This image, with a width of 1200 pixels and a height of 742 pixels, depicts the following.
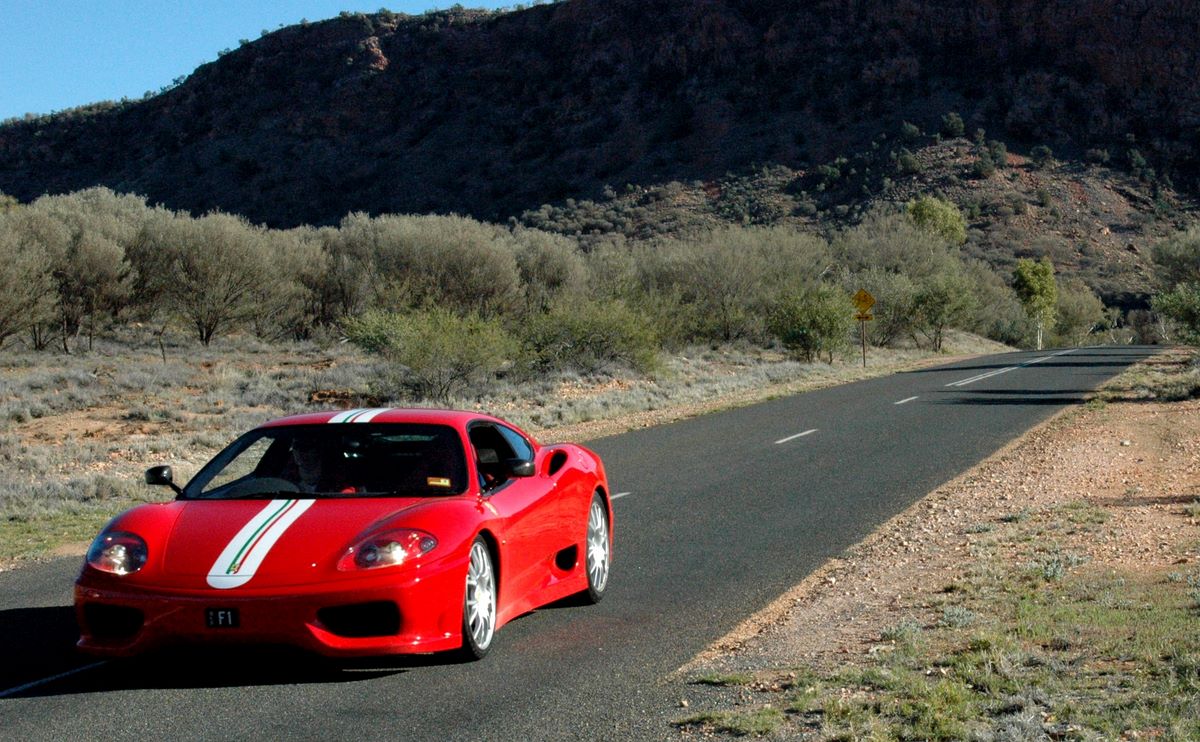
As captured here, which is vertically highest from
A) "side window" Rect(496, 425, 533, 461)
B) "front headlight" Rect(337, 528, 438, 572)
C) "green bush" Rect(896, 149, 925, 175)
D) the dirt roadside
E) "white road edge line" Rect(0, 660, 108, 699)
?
"green bush" Rect(896, 149, 925, 175)

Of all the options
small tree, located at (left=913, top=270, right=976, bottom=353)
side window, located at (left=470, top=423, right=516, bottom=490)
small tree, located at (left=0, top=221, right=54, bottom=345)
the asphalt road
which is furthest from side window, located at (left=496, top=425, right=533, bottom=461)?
small tree, located at (left=913, top=270, right=976, bottom=353)

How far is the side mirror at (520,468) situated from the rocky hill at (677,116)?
77092mm

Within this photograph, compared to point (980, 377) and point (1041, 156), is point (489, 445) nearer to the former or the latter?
point (980, 377)

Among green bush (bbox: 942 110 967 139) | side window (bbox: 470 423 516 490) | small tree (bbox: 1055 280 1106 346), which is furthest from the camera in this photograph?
green bush (bbox: 942 110 967 139)

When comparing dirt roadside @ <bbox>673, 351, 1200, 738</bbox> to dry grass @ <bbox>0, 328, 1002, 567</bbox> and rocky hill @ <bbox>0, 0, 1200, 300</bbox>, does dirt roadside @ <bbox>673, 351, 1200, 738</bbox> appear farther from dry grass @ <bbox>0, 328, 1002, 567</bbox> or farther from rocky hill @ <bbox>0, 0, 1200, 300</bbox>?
rocky hill @ <bbox>0, 0, 1200, 300</bbox>

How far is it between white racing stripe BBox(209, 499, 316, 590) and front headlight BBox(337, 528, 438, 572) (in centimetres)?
Answer: 40

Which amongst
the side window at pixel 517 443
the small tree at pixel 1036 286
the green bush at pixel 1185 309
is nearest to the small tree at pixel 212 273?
the green bush at pixel 1185 309

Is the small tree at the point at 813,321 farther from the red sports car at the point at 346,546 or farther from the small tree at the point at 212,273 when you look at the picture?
the red sports car at the point at 346,546

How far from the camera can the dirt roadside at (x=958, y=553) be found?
6.34 metres

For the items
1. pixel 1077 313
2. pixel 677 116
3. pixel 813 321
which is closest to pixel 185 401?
pixel 813 321

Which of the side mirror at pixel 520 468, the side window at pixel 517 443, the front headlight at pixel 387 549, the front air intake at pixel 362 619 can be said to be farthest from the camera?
the side window at pixel 517 443

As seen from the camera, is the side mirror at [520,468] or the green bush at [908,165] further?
the green bush at [908,165]

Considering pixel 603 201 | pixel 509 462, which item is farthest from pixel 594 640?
pixel 603 201

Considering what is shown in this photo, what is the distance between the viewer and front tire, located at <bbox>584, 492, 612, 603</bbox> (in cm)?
833
